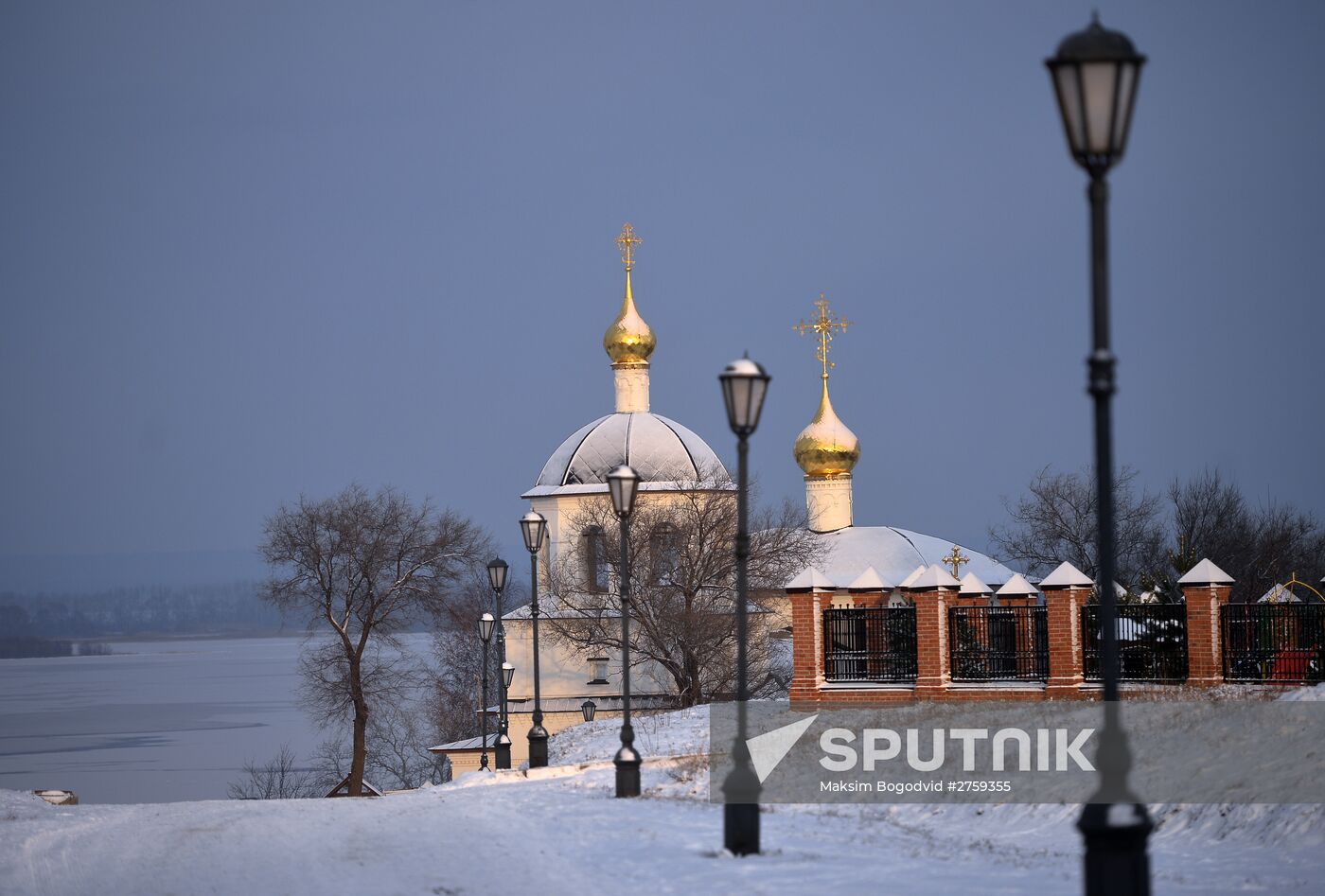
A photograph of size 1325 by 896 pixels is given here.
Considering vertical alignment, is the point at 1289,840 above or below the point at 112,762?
above

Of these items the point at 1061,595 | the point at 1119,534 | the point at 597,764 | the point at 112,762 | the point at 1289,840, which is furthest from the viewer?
the point at 112,762

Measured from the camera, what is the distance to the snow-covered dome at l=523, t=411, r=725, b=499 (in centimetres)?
4262

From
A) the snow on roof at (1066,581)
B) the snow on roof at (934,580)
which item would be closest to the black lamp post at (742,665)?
the snow on roof at (1066,581)

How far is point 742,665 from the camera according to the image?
11.6 m

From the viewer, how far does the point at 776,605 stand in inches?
1694

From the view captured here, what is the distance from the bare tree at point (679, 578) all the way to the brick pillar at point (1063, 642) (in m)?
14.7

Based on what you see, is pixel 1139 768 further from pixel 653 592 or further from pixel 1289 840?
pixel 653 592

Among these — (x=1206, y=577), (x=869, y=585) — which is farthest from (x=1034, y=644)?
(x=869, y=585)

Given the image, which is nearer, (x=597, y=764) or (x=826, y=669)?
(x=597, y=764)

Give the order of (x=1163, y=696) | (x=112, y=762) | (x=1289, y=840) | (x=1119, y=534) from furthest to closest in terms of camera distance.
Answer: (x=112, y=762), (x=1119, y=534), (x=1163, y=696), (x=1289, y=840)

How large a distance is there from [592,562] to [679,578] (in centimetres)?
327

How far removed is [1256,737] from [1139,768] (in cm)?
114

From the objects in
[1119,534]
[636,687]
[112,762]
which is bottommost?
[112,762]

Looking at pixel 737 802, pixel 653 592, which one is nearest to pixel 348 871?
pixel 737 802
